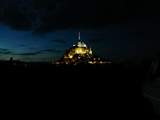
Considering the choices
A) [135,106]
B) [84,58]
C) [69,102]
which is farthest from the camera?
[84,58]

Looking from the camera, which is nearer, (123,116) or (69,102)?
(123,116)

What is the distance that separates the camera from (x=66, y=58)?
641 feet

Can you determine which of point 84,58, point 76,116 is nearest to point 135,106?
point 76,116

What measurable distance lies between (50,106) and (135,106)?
3.46 m

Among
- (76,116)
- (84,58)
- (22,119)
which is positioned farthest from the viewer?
(84,58)

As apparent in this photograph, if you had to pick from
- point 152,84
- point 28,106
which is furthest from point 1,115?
point 152,84

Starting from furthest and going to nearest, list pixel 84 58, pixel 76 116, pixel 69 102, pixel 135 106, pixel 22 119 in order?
1. pixel 84 58
2. pixel 69 102
3. pixel 135 106
4. pixel 76 116
5. pixel 22 119

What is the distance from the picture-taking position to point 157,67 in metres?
4.48

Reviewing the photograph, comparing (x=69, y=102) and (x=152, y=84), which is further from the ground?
(x=152, y=84)

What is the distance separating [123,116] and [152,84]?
5.06m

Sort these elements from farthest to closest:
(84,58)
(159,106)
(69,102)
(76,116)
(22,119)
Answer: (84,58) → (69,102) → (76,116) → (22,119) → (159,106)

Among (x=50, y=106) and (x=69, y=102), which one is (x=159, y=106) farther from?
(x=69, y=102)

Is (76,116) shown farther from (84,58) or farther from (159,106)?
(84,58)

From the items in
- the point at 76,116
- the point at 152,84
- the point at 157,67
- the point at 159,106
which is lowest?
the point at 76,116
